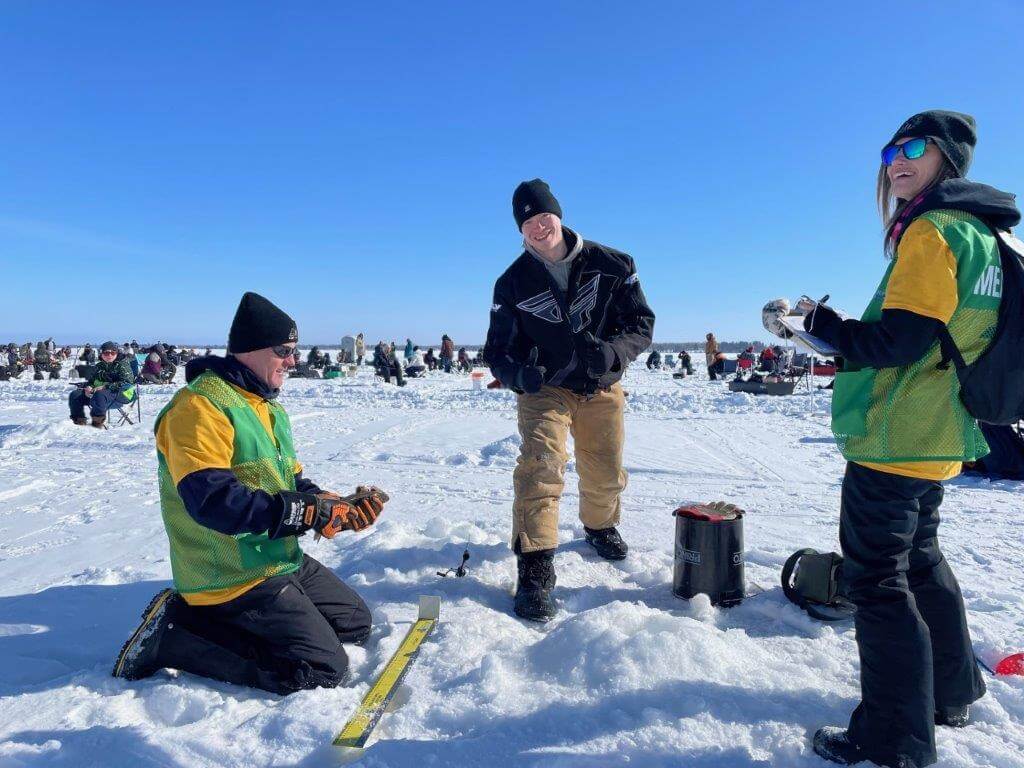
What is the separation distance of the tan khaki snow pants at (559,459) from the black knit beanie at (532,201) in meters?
0.93

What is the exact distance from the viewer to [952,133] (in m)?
1.81

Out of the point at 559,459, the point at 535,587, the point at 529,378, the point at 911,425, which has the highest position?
the point at 529,378

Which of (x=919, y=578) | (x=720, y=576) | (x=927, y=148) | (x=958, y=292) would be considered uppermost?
(x=927, y=148)

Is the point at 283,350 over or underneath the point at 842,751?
over

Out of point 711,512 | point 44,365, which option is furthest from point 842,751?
point 44,365

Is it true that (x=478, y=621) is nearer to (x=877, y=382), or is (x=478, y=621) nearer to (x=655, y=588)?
(x=655, y=588)

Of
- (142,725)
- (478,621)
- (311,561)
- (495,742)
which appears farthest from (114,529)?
A: (495,742)

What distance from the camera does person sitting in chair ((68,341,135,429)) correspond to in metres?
10.2

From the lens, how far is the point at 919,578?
1927mm

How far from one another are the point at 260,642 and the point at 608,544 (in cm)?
199

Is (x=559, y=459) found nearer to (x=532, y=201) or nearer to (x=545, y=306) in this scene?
(x=545, y=306)

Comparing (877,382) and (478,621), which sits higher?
(877,382)

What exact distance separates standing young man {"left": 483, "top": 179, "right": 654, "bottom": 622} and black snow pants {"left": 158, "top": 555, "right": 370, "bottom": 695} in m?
0.94

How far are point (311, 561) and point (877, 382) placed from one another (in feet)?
8.04
